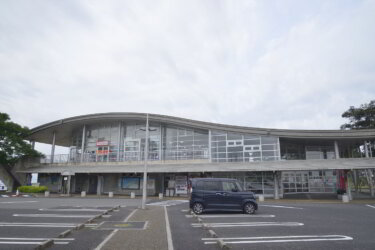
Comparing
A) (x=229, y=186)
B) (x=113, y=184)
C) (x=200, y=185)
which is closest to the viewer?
(x=229, y=186)

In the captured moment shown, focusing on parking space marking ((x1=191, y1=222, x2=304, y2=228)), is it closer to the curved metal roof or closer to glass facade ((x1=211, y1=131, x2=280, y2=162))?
glass facade ((x1=211, y1=131, x2=280, y2=162))

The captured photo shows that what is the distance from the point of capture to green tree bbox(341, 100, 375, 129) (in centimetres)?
3139

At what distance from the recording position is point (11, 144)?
30094 mm

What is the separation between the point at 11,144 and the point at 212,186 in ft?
90.9

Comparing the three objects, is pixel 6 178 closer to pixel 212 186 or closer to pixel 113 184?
pixel 113 184

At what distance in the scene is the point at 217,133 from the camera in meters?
26.3

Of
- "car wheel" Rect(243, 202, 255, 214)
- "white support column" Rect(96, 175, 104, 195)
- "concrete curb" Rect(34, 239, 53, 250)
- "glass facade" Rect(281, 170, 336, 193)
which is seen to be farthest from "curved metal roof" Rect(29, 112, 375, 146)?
"concrete curb" Rect(34, 239, 53, 250)

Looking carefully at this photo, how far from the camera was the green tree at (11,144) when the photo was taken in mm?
29562

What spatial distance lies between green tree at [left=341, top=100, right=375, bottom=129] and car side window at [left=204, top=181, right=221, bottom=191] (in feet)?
90.0

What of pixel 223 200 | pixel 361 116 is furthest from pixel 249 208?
pixel 361 116

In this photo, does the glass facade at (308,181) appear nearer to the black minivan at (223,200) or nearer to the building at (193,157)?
the building at (193,157)

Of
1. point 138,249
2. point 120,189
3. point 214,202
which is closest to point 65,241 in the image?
point 138,249

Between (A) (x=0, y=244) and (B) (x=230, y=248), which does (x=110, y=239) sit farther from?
(B) (x=230, y=248)

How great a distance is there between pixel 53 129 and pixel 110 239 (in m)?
32.8
